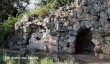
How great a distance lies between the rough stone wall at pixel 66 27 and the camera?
13047 millimetres

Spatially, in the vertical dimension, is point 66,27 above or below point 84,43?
above

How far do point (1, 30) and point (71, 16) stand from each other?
467 cm

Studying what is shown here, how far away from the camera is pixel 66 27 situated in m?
14.2

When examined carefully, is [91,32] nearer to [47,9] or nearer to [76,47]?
[76,47]

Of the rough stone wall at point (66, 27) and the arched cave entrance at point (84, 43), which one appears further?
the arched cave entrance at point (84, 43)

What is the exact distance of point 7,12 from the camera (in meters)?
21.8

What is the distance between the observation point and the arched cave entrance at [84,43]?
14.1 meters

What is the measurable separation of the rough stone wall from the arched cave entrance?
20.7 inches

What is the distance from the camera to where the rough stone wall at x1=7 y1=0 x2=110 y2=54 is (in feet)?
42.8

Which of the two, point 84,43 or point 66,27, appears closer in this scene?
point 66,27

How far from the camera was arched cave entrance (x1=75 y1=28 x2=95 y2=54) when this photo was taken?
1410 cm

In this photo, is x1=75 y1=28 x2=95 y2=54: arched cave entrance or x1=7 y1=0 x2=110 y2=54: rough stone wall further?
x1=75 y1=28 x2=95 y2=54: arched cave entrance

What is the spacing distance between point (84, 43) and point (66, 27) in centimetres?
130

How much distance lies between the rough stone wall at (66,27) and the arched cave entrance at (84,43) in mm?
525
